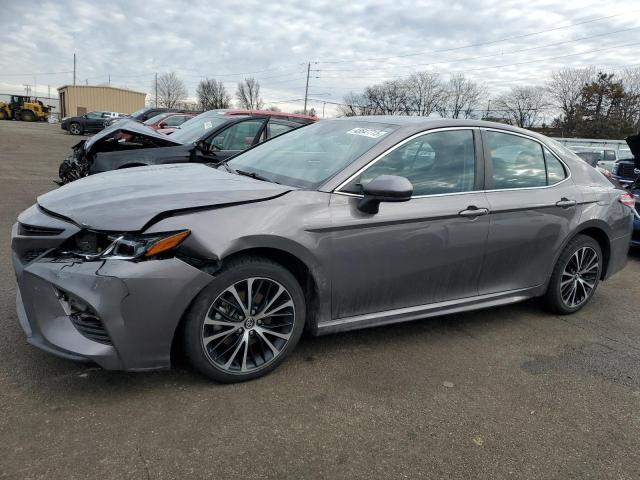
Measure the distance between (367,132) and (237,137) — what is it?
453cm

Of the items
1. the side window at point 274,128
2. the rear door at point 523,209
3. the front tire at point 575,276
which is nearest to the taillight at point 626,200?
the front tire at point 575,276

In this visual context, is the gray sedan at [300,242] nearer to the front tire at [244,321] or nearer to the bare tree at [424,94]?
the front tire at [244,321]

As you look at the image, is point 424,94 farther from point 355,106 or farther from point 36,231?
point 36,231

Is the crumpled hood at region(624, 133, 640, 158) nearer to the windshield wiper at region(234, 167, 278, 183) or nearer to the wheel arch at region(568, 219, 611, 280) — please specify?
the wheel arch at region(568, 219, 611, 280)

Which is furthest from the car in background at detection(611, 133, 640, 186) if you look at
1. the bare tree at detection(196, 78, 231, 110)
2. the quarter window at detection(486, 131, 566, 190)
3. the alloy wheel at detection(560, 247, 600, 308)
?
the bare tree at detection(196, 78, 231, 110)

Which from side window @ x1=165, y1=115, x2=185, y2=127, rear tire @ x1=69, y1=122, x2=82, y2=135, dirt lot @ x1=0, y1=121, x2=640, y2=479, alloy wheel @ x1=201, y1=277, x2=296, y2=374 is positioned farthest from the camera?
rear tire @ x1=69, y1=122, x2=82, y2=135

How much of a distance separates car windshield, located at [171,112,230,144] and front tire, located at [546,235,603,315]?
5579 millimetres

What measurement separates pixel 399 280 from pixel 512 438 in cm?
113

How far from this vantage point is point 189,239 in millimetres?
2600

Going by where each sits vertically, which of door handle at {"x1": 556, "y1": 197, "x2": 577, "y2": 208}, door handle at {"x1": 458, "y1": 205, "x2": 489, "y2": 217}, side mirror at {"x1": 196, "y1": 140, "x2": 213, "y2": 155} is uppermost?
side mirror at {"x1": 196, "y1": 140, "x2": 213, "y2": 155}

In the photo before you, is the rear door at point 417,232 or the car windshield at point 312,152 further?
the car windshield at point 312,152

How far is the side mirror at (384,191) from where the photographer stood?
296 cm

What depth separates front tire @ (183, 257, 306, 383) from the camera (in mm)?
2701

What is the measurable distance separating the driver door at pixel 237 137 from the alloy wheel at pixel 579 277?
488 centimetres
